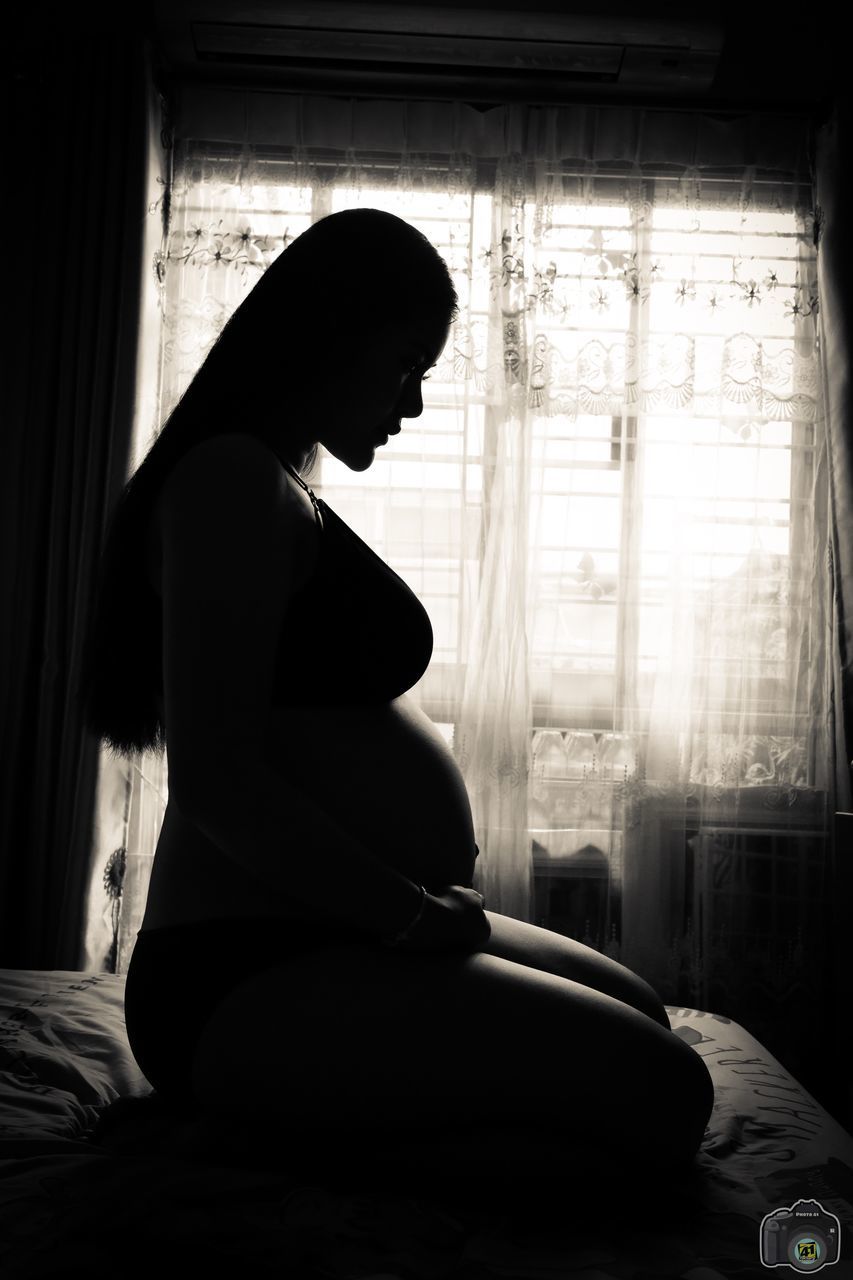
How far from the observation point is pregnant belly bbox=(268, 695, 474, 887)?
83 centimetres

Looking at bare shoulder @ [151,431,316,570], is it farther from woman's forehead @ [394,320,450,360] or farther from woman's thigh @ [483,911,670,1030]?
woman's thigh @ [483,911,670,1030]

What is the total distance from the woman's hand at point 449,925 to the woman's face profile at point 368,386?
428 mm

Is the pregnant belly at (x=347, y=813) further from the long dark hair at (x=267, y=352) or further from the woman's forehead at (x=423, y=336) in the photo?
the woman's forehead at (x=423, y=336)

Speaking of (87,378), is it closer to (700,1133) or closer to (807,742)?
(807,742)

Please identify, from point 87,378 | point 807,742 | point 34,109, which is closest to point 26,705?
point 87,378

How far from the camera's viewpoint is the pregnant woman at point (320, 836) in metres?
0.69

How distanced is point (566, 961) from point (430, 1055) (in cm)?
29

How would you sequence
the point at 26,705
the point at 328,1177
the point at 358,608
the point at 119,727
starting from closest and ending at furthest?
the point at 328,1177
the point at 358,608
the point at 119,727
the point at 26,705

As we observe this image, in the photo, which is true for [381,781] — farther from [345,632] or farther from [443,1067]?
[443,1067]

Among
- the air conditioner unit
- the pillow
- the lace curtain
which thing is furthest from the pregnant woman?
the air conditioner unit

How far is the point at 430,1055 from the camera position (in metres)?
0.68

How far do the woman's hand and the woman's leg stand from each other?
0.02 m

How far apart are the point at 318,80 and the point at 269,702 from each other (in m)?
2.34

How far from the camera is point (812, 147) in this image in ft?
8.21
